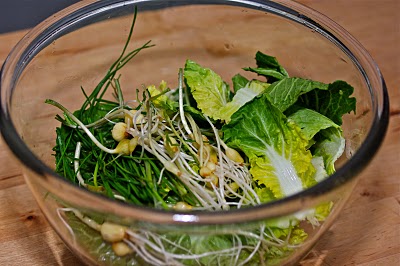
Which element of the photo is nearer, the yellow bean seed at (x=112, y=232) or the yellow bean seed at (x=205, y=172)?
the yellow bean seed at (x=112, y=232)

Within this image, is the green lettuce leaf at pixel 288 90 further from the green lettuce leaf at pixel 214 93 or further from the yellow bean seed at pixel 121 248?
the yellow bean seed at pixel 121 248

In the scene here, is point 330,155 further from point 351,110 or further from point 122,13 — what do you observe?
point 122,13

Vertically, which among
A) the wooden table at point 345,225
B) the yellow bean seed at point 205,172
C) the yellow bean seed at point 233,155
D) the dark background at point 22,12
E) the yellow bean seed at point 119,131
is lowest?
the wooden table at point 345,225

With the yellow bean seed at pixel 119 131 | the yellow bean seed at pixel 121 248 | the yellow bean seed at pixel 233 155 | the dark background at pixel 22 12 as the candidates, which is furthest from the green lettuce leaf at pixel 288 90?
the dark background at pixel 22 12

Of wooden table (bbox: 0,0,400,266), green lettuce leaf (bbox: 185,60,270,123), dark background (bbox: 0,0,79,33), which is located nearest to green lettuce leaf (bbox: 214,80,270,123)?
green lettuce leaf (bbox: 185,60,270,123)

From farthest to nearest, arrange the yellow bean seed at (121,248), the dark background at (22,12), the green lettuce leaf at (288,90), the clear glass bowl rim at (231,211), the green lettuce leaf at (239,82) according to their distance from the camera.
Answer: the dark background at (22,12), the green lettuce leaf at (239,82), the green lettuce leaf at (288,90), the yellow bean seed at (121,248), the clear glass bowl rim at (231,211)

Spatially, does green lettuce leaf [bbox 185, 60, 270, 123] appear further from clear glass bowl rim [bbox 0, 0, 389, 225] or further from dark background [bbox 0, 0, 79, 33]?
dark background [bbox 0, 0, 79, 33]

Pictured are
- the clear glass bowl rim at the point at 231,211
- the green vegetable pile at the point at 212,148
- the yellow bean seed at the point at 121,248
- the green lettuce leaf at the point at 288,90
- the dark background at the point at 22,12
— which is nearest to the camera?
the clear glass bowl rim at the point at 231,211

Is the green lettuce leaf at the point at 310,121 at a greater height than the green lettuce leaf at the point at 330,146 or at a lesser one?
greater

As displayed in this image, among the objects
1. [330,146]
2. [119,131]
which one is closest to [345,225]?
[330,146]
